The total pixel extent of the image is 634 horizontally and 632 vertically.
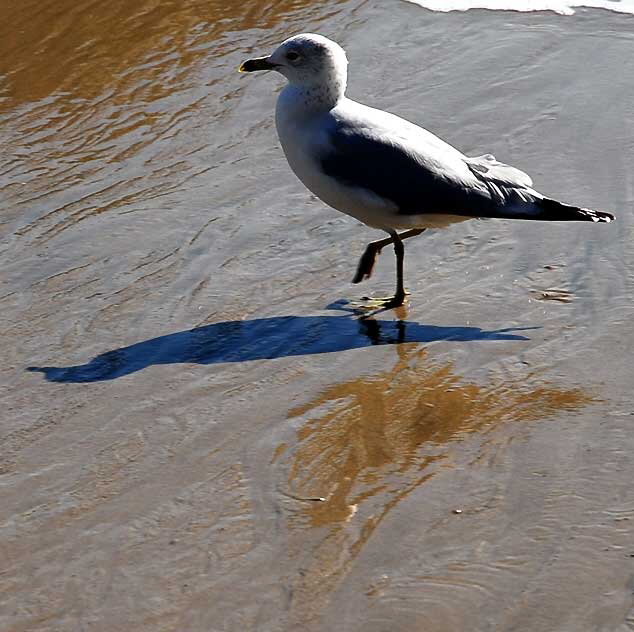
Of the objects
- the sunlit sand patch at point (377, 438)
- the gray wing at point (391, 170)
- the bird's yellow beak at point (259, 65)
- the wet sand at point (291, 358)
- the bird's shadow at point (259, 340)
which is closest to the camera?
the wet sand at point (291, 358)

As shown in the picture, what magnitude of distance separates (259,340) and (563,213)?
1.40 meters

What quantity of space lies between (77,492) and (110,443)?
0.32 m

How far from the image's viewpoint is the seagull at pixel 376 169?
5.36 meters

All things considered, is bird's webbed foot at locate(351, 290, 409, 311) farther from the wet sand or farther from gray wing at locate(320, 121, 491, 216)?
gray wing at locate(320, 121, 491, 216)

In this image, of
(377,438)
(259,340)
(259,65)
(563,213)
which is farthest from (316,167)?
(377,438)

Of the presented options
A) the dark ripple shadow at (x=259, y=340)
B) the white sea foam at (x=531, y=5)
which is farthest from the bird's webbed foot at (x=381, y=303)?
the white sea foam at (x=531, y=5)

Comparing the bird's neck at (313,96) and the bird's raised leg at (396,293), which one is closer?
the bird's raised leg at (396,293)

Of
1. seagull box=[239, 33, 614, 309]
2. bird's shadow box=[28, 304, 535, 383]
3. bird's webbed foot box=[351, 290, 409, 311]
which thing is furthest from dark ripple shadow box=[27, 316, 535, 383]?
seagull box=[239, 33, 614, 309]

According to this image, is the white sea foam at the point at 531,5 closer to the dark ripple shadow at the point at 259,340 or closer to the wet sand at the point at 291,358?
the wet sand at the point at 291,358

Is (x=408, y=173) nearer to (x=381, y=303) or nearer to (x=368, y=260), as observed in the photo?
(x=368, y=260)

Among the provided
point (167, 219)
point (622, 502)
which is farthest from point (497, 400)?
point (167, 219)

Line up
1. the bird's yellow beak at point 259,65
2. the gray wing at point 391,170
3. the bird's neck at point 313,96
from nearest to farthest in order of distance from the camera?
the gray wing at point 391,170 < the bird's neck at point 313,96 < the bird's yellow beak at point 259,65

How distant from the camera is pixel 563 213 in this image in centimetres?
545

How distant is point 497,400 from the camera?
15.0 feet
